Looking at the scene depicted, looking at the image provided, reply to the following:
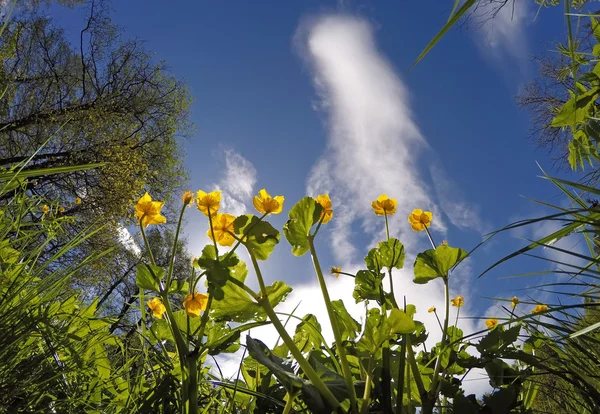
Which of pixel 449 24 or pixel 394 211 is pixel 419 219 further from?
pixel 449 24

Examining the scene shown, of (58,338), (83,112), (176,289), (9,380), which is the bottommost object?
(9,380)

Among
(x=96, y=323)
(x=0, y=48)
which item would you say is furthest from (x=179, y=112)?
(x=96, y=323)

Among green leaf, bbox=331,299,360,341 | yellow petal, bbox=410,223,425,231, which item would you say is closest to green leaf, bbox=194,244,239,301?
green leaf, bbox=331,299,360,341

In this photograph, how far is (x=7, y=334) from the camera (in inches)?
32.1

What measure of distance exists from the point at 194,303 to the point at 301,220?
244 millimetres

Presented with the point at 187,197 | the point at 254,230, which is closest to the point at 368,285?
the point at 254,230

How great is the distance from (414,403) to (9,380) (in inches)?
28.9

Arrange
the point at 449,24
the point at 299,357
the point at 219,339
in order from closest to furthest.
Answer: the point at 449,24 < the point at 299,357 < the point at 219,339

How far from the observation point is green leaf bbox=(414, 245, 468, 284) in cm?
→ 99

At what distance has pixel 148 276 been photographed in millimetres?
861

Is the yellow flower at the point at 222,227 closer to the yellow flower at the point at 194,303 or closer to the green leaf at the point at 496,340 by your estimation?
the yellow flower at the point at 194,303

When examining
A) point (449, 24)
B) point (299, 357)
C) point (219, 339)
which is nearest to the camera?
point (449, 24)

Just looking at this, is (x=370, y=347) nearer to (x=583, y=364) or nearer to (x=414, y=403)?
(x=414, y=403)

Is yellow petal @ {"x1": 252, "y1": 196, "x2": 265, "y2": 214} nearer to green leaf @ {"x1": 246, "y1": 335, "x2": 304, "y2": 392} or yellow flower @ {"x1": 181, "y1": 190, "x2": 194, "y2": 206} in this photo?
yellow flower @ {"x1": 181, "y1": 190, "x2": 194, "y2": 206}
